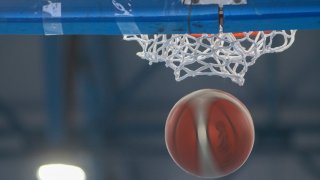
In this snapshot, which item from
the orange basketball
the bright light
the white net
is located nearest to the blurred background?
the bright light

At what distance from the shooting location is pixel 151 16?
168 cm

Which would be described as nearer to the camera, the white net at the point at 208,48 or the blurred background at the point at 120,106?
the white net at the point at 208,48

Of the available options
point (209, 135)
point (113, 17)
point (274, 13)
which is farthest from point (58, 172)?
point (274, 13)

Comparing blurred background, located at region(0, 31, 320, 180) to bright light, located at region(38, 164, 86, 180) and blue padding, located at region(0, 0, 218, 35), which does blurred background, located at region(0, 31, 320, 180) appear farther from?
blue padding, located at region(0, 0, 218, 35)

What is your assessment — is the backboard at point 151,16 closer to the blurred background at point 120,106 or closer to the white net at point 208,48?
the white net at point 208,48

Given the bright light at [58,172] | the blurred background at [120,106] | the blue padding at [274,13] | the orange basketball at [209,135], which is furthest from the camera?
the blurred background at [120,106]

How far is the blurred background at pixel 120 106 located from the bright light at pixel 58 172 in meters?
0.63

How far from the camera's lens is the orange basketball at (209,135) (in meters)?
1.90

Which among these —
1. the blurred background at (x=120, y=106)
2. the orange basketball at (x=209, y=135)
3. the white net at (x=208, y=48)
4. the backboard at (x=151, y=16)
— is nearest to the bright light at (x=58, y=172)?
the blurred background at (x=120, y=106)

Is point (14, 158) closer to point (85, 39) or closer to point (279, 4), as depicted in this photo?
point (85, 39)

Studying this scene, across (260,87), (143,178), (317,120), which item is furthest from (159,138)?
(317,120)

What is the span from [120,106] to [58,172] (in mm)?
764

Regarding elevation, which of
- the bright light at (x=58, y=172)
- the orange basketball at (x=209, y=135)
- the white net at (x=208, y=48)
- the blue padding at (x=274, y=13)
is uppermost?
the blue padding at (x=274, y=13)

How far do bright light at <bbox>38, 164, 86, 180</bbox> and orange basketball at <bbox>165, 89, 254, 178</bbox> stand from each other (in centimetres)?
173
